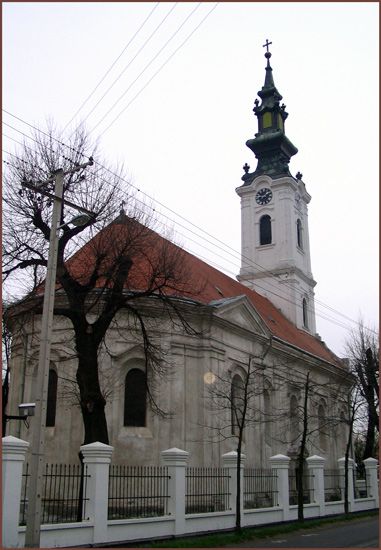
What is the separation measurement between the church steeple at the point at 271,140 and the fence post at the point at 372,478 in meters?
20.9

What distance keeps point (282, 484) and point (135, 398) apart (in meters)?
6.77

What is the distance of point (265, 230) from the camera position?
43062mm

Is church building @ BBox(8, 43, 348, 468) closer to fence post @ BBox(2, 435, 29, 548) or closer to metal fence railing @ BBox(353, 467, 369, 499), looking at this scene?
metal fence railing @ BBox(353, 467, 369, 499)

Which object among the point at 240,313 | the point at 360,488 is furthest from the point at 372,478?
the point at 240,313

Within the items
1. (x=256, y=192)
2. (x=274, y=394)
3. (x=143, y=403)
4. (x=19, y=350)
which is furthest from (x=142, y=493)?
(x=256, y=192)

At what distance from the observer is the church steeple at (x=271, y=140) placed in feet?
143

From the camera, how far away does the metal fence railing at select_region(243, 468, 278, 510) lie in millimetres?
21359

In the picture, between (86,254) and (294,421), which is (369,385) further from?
(86,254)

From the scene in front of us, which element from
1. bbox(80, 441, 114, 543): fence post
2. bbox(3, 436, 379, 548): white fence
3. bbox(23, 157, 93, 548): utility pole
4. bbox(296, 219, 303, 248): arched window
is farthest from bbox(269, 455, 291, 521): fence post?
bbox(296, 219, 303, 248): arched window

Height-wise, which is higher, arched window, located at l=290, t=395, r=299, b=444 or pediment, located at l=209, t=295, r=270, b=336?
pediment, located at l=209, t=295, r=270, b=336

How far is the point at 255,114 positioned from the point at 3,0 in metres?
38.1

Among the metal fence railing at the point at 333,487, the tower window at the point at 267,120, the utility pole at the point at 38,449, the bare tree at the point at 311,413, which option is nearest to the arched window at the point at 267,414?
the bare tree at the point at 311,413

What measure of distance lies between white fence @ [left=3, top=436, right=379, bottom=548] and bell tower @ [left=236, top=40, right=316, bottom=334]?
18582 mm

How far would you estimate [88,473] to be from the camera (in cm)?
1448
